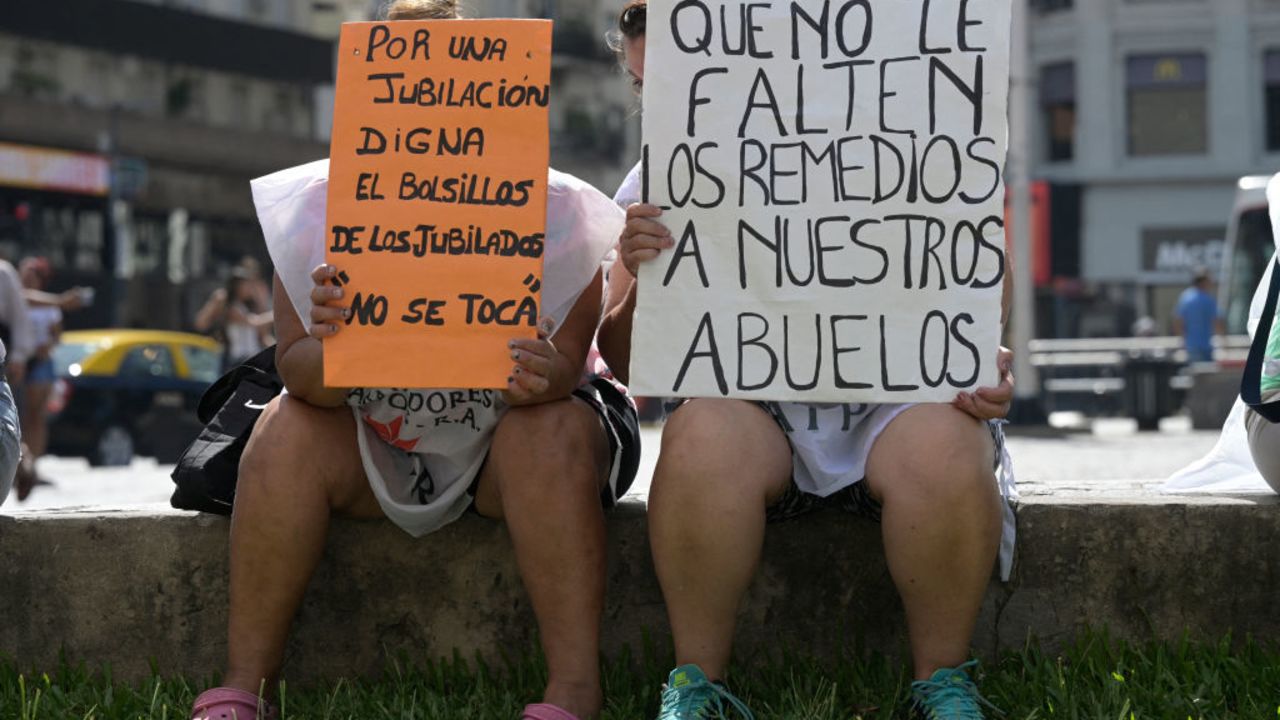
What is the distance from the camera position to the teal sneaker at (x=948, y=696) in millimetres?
3279

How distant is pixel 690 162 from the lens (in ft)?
11.7

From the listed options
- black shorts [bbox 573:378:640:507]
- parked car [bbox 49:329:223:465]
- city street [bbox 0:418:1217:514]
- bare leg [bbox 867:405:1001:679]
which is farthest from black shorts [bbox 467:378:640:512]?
parked car [bbox 49:329:223:465]

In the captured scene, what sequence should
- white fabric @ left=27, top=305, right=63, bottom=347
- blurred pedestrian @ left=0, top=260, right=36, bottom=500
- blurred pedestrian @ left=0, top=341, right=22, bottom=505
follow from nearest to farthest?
blurred pedestrian @ left=0, top=341, right=22, bottom=505 < blurred pedestrian @ left=0, top=260, right=36, bottom=500 < white fabric @ left=27, top=305, right=63, bottom=347

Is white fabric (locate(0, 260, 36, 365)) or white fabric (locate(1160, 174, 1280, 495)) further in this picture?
white fabric (locate(0, 260, 36, 365))

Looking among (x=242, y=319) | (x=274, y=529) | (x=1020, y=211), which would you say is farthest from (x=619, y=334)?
(x=1020, y=211)

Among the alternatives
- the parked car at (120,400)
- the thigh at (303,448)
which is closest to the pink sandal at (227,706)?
the thigh at (303,448)

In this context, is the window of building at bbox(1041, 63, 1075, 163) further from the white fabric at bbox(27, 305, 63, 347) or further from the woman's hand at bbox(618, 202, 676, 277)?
the woman's hand at bbox(618, 202, 676, 277)

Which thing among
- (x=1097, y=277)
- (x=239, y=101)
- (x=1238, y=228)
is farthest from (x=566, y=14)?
(x=1238, y=228)

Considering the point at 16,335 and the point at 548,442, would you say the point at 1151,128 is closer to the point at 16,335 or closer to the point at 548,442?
the point at 16,335

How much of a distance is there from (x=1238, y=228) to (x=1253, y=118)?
17.3 metres

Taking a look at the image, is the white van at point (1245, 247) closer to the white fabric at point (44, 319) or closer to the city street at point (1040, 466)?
the city street at point (1040, 466)

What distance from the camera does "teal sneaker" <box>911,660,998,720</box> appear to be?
10.8 feet

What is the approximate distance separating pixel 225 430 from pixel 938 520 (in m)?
1.44

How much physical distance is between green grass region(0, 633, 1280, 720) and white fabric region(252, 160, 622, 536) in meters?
0.41
